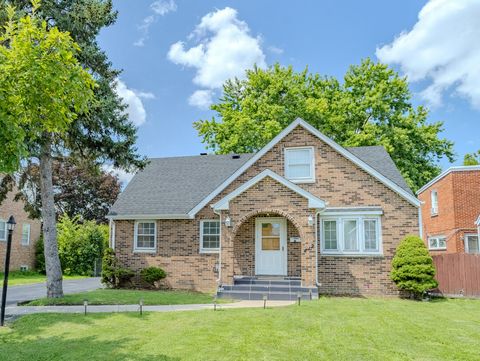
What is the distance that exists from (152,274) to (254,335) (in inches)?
374

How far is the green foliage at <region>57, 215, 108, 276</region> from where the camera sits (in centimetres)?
2827

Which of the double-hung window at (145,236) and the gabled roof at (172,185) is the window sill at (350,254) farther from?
the double-hung window at (145,236)

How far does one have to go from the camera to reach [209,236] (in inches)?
699

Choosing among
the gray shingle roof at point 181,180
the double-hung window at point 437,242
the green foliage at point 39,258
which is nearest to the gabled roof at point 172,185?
the gray shingle roof at point 181,180

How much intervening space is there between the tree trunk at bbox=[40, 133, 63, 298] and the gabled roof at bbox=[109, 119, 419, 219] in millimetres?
4408

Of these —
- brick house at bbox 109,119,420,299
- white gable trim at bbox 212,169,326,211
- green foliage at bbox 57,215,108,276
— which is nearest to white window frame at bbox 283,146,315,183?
brick house at bbox 109,119,420,299

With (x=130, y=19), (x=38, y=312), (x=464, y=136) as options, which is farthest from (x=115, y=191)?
(x=464, y=136)

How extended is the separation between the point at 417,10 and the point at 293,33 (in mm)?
6114

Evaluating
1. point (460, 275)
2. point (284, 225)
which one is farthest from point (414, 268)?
point (284, 225)

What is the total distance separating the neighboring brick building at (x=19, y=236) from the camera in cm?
2697

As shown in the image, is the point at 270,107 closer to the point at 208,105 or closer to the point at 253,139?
the point at 253,139

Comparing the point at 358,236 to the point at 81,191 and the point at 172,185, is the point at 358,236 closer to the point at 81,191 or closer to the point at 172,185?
the point at 172,185

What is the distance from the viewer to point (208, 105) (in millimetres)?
35156

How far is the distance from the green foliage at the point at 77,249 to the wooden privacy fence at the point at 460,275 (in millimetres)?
20920
